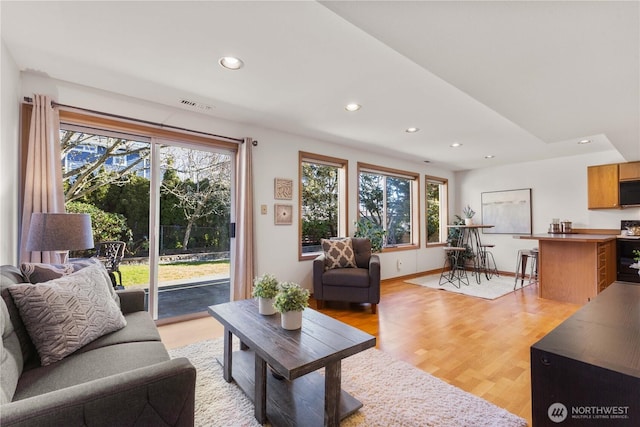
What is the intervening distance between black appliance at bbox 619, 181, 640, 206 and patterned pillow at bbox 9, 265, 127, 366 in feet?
22.2

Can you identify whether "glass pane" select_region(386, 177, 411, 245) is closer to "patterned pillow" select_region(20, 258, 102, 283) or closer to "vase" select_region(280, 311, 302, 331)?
"vase" select_region(280, 311, 302, 331)

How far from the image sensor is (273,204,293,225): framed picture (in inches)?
156

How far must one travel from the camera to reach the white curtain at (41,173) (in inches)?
90.7

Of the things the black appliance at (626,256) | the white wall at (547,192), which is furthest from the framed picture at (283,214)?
the black appliance at (626,256)

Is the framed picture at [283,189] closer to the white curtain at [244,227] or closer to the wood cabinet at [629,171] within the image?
the white curtain at [244,227]

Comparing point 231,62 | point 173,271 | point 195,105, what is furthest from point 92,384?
point 195,105

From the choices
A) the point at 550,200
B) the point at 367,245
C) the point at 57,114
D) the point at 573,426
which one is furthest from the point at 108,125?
the point at 550,200

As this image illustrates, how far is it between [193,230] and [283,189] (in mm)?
1263

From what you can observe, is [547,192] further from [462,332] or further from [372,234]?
[462,332]

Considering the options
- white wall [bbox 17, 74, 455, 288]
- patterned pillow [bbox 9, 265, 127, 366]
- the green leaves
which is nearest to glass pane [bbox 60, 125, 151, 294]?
white wall [bbox 17, 74, 455, 288]

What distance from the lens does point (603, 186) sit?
4.83 metres

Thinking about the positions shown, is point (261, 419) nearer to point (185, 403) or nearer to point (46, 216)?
point (185, 403)

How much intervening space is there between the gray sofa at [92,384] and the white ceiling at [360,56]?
161cm

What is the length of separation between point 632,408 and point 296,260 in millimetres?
3637
